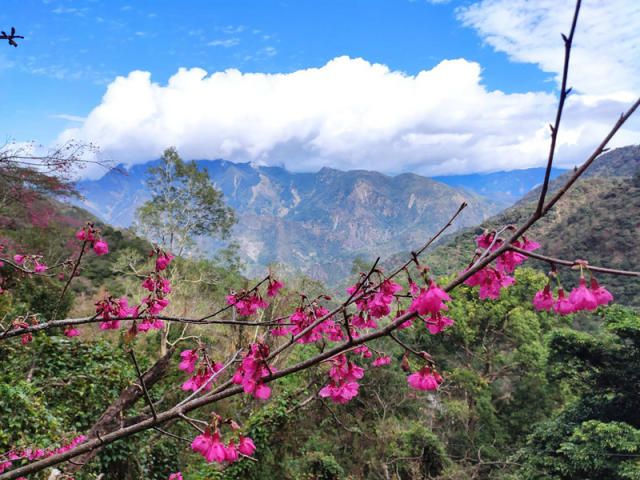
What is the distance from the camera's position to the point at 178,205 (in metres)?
17.7

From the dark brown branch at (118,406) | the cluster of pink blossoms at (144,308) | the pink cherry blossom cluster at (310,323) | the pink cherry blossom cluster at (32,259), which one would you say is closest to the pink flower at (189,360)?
the cluster of pink blossoms at (144,308)

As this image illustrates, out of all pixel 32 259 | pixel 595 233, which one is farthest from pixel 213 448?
pixel 595 233

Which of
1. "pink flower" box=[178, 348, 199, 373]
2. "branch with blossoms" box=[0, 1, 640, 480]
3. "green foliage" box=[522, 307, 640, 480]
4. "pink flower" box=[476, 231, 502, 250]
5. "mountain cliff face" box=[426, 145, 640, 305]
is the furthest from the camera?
"mountain cliff face" box=[426, 145, 640, 305]

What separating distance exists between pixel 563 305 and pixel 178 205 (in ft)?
59.3

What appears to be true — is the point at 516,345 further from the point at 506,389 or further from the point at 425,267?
the point at 425,267

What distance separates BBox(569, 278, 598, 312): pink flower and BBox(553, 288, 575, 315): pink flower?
0.02 meters

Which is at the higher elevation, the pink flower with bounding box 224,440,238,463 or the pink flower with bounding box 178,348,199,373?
the pink flower with bounding box 178,348,199,373

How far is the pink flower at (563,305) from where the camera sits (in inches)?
44.4

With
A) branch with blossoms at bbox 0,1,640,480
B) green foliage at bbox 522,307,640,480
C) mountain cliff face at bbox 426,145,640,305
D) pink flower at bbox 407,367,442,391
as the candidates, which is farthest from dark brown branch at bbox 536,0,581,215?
mountain cliff face at bbox 426,145,640,305

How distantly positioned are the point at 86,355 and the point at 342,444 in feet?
24.0

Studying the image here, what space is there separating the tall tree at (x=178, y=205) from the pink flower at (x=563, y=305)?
681 inches

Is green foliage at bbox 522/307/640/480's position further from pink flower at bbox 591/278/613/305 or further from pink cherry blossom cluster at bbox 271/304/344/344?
pink flower at bbox 591/278/613/305

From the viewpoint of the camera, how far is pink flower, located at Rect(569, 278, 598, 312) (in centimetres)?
106

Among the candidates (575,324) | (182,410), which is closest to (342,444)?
(182,410)
